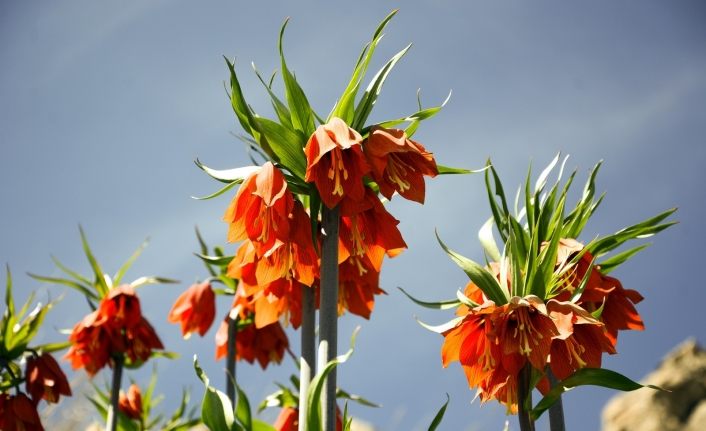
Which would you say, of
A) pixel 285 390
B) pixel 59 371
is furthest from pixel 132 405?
pixel 285 390

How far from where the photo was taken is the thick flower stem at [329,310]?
1.74 meters

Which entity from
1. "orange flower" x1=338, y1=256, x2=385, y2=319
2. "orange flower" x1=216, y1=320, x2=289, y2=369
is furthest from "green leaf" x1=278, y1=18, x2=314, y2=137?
"orange flower" x1=216, y1=320, x2=289, y2=369

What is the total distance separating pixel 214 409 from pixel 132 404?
2.39 metres

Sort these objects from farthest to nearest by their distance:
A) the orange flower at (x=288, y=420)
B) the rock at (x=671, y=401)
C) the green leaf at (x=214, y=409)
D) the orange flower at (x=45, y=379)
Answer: the rock at (x=671, y=401), the orange flower at (x=45, y=379), the orange flower at (x=288, y=420), the green leaf at (x=214, y=409)

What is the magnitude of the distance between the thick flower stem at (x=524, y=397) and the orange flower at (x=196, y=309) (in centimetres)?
215

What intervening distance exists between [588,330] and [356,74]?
963mm

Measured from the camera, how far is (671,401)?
8.82 metres

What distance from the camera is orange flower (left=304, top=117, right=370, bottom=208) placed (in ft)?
6.08

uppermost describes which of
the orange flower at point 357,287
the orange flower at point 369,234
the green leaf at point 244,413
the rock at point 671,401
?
the orange flower at point 369,234

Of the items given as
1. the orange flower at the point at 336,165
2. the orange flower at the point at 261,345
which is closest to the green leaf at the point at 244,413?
the orange flower at the point at 336,165

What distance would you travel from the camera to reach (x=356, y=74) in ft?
6.62

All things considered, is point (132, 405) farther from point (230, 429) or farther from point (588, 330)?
point (588, 330)

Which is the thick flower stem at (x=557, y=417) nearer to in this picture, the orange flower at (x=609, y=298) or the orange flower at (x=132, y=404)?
the orange flower at (x=609, y=298)

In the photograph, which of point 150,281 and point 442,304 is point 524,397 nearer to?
point 442,304
